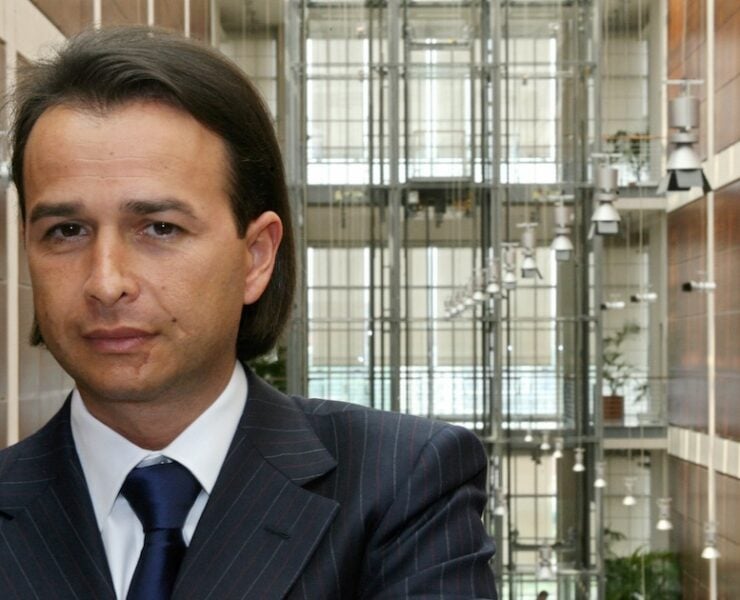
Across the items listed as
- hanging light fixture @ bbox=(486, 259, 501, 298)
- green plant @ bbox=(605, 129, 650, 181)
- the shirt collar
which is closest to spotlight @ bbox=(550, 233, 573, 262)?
hanging light fixture @ bbox=(486, 259, 501, 298)

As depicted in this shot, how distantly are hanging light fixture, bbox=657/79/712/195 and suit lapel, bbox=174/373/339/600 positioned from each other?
1017 cm

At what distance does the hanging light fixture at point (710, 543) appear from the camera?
12.3m

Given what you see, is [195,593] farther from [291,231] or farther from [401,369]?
[401,369]

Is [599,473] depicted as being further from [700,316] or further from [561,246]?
[561,246]

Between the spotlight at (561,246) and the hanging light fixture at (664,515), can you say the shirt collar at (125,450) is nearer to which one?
the spotlight at (561,246)

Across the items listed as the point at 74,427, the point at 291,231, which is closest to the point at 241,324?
the point at 291,231

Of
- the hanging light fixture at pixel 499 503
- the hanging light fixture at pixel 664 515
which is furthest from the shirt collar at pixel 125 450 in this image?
the hanging light fixture at pixel 664 515

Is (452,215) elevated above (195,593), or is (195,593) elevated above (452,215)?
(452,215)

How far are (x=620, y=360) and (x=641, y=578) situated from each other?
1.81m

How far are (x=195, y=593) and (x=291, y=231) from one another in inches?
15.9

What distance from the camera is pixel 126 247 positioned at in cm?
121

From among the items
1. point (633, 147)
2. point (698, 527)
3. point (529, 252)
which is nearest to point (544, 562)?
point (698, 527)

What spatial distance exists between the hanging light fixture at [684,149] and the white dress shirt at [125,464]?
10.2 meters

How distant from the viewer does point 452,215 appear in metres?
12.5
